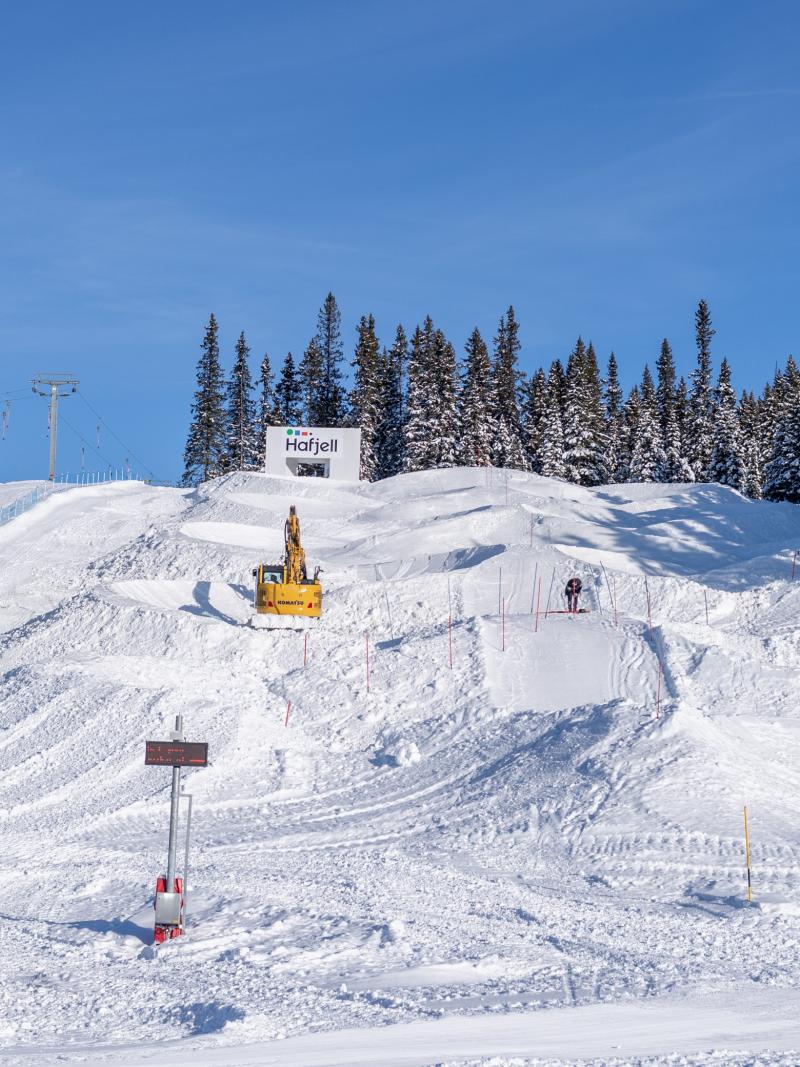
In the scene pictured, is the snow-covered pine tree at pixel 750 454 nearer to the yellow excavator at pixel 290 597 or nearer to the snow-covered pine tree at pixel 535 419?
the snow-covered pine tree at pixel 535 419

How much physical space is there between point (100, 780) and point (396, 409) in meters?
58.6

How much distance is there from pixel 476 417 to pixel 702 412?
16.0 m

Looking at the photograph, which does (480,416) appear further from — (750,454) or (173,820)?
(173,820)

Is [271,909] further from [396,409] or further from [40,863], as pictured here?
[396,409]

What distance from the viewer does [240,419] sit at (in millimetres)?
78438

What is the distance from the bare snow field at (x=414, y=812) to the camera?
9.89m

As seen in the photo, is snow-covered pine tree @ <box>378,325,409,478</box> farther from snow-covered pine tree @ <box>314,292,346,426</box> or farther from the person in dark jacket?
the person in dark jacket

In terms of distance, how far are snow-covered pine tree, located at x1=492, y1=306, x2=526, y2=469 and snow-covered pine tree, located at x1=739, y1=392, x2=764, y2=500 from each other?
519 inches

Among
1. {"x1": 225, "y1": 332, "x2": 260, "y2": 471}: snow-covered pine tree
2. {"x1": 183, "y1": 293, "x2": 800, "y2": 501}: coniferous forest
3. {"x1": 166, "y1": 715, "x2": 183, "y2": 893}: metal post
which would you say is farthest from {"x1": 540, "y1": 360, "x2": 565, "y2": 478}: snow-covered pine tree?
{"x1": 166, "y1": 715, "x2": 183, "y2": 893}: metal post

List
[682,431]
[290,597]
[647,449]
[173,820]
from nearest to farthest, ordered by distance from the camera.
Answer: [173,820], [290,597], [647,449], [682,431]

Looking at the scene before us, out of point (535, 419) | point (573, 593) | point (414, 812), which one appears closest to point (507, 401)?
point (535, 419)

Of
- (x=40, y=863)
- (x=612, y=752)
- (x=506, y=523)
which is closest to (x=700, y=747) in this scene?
(x=612, y=752)

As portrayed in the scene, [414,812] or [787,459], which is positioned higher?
[787,459]

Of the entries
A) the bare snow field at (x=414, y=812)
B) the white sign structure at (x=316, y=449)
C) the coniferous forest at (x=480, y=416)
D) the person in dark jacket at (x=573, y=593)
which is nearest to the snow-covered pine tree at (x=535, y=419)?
the coniferous forest at (x=480, y=416)
